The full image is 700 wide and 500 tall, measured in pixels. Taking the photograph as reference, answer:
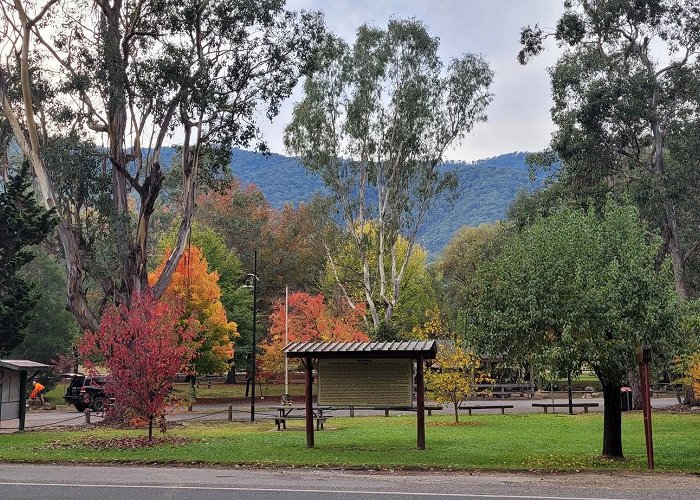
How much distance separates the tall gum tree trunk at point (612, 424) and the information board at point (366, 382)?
461 centimetres

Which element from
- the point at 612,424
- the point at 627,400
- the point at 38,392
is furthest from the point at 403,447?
the point at 38,392

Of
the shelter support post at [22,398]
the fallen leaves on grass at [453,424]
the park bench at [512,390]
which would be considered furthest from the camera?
the park bench at [512,390]

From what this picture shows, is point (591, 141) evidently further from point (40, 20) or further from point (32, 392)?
point (32, 392)

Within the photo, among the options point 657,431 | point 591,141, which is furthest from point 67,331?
point 657,431

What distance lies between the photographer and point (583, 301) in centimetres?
1584

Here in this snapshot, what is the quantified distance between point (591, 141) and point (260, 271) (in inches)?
1340

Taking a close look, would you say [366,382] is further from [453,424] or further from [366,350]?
[453,424]

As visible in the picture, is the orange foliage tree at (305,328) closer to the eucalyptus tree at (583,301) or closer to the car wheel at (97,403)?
the car wheel at (97,403)

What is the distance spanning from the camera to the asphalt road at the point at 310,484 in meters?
12.3

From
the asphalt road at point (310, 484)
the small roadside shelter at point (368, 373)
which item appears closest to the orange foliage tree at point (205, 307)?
the small roadside shelter at point (368, 373)

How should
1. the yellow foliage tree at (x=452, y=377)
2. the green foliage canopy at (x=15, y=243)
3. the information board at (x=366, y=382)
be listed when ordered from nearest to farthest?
the information board at (x=366, y=382) → the yellow foliage tree at (x=452, y=377) → the green foliage canopy at (x=15, y=243)

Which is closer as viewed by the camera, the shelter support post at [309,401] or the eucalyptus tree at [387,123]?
the shelter support post at [309,401]


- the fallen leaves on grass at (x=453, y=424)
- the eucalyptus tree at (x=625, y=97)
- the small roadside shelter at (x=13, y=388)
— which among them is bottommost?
the fallen leaves on grass at (x=453, y=424)

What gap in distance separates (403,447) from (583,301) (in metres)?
6.58
